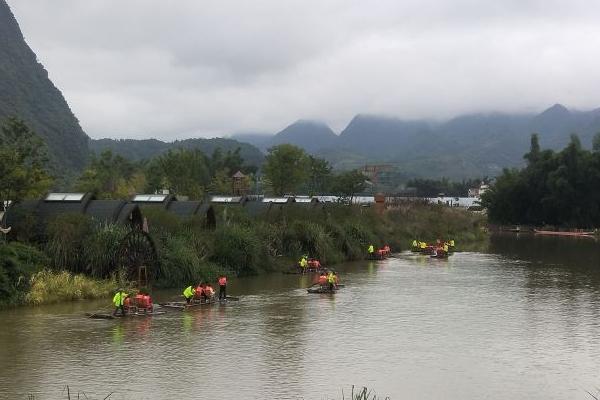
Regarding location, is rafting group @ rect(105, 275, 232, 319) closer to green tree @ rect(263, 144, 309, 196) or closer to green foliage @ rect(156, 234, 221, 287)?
green foliage @ rect(156, 234, 221, 287)

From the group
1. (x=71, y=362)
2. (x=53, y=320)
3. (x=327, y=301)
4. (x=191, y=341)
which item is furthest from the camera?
(x=327, y=301)

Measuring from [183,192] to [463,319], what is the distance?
7338 centimetres

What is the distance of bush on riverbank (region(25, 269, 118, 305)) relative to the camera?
35.1m

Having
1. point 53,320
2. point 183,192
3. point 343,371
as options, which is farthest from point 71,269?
point 183,192

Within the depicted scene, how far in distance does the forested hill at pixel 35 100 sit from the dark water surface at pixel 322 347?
106821 mm

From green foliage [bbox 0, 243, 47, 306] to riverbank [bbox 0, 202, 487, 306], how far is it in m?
0.05

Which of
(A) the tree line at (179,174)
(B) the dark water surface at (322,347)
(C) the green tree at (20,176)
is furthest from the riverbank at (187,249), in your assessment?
(A) the tree line at (179,174)

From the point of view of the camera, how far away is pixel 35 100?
162 meters

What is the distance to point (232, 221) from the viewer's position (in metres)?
52.9

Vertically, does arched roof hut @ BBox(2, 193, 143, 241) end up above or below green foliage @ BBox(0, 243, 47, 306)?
above

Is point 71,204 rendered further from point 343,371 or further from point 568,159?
point 568,159

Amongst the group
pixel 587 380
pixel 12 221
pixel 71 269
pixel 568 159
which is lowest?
pixel 587 380

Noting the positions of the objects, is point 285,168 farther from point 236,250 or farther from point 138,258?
point 138,258

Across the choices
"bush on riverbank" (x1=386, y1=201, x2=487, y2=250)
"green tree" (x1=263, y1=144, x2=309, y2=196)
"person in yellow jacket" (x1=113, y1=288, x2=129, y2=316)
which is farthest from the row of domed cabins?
"green tree" (x1=263, y1=144, x2=309, y2=196)
